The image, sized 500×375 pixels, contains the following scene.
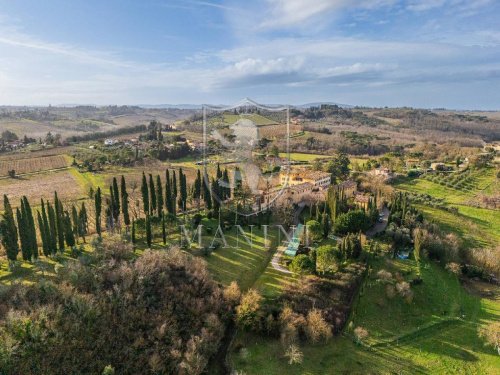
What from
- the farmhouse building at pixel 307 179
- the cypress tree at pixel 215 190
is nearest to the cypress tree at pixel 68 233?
the cypress tree at pixel 215 190

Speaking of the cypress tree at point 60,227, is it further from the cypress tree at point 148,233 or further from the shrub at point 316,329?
the shrub at point 316,329

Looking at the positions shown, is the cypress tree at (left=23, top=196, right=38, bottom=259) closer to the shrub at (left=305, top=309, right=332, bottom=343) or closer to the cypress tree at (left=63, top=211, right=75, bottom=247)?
the cypress tree at (left=63, top=211, right=75, bottom=247)

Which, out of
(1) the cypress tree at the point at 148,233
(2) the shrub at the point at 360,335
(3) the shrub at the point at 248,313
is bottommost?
(2) the shrub at the point at 360,335

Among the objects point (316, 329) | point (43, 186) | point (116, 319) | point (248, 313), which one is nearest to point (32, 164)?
point (43, 186)

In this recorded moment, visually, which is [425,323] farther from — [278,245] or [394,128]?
[394,128]

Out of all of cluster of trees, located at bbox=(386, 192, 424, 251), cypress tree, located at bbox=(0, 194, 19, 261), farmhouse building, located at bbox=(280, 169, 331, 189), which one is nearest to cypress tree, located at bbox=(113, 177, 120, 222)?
cypress tree, located at bbox=(0, 194, 19, 261)

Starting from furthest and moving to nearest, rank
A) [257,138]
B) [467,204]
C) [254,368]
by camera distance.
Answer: [467,204], [257,138], [254,368]

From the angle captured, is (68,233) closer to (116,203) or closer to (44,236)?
(44,236)

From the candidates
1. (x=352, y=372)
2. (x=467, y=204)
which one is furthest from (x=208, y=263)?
(x=467, y=204)
